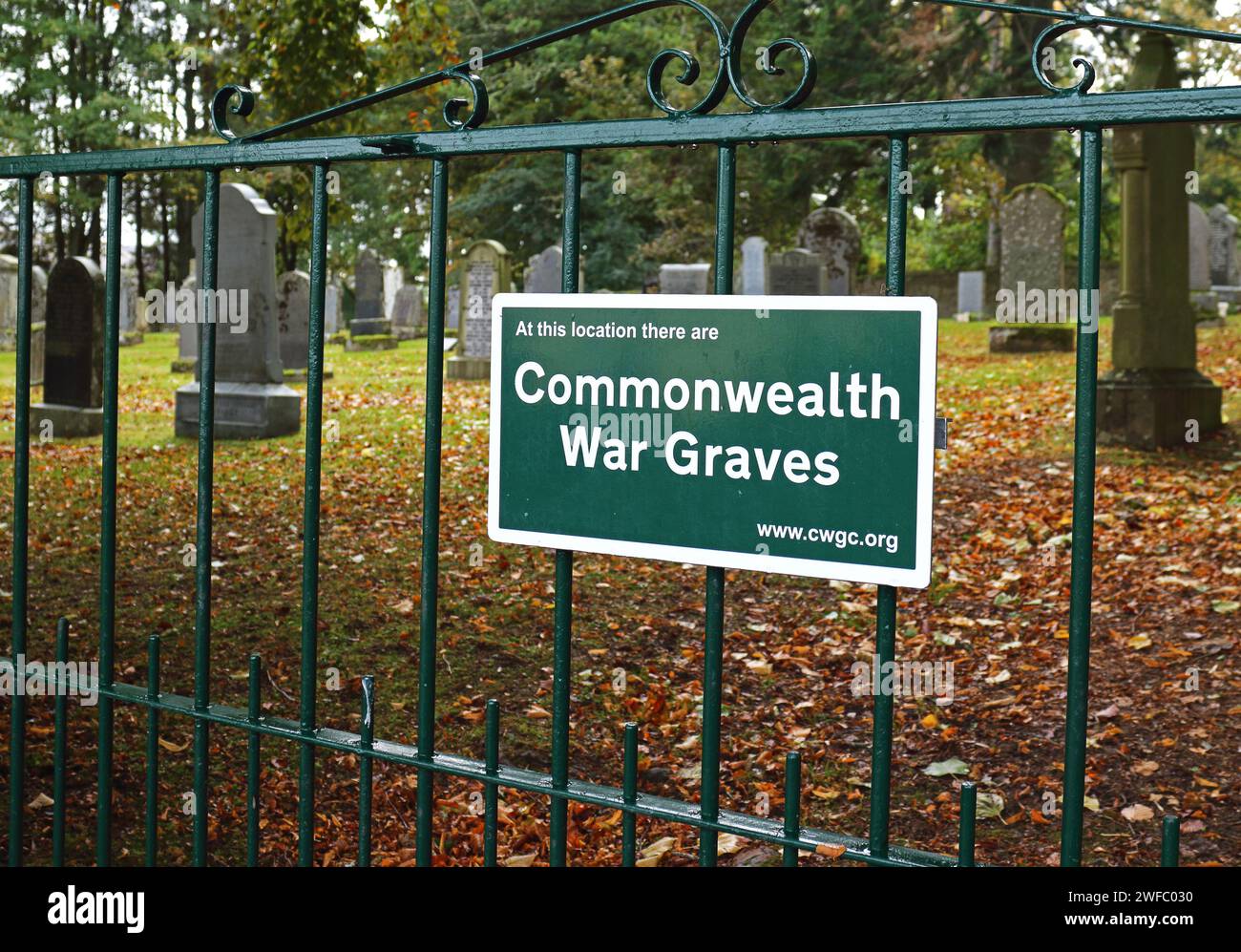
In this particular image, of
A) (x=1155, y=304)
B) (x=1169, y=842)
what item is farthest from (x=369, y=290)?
(x=1169, y=842)

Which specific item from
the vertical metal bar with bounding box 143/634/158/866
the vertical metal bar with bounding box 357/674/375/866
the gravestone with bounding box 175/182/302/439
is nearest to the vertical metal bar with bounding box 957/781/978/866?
the vertical metal bar with bounding box 357/674/375/866

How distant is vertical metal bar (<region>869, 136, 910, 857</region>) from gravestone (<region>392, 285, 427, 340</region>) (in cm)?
2599

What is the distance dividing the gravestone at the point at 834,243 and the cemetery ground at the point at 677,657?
1036 cm

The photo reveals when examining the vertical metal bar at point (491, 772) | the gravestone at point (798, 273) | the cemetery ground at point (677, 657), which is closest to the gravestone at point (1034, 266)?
the gravestone at point (798, 273)

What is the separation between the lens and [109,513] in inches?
117

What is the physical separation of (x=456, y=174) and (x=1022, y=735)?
90.7 feet

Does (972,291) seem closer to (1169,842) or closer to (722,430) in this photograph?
(722,430)

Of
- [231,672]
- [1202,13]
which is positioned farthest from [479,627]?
[1202,13]

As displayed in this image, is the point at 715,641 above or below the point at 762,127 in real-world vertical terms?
below

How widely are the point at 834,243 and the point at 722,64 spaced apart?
19.0m

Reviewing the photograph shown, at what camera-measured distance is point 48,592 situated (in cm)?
718

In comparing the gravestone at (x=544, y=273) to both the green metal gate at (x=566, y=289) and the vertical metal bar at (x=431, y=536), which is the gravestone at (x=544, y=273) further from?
the vertical metal bar at (x=431, y=536)

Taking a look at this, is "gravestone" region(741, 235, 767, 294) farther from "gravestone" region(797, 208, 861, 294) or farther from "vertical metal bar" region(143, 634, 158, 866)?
"vertical metal bar" region(143, 634, 158, 866)

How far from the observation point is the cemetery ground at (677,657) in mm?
4625
